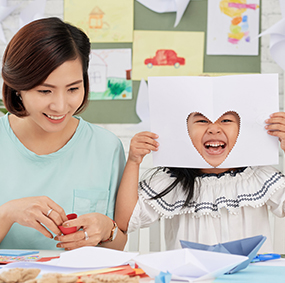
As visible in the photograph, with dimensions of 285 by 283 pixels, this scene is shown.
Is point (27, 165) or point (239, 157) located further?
point (27, 165)

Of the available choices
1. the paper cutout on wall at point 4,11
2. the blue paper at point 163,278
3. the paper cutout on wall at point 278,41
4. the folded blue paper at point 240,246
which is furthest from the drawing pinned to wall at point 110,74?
the blue paper at point 163,278

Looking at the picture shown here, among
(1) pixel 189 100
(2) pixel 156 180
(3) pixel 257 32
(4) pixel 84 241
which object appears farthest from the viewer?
(3) pixel 257 32

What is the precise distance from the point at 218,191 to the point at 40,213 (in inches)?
18.4

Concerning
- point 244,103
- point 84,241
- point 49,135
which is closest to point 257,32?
point 244,103

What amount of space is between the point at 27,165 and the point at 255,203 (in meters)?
0.61

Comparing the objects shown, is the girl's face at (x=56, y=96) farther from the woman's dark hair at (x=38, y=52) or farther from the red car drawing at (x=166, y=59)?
the red car drawing at (x=166, y=59)

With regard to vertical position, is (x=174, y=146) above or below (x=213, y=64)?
below

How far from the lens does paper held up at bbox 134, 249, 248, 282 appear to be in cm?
56

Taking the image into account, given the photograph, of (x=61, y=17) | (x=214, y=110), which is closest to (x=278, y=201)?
(x=214, y=110)

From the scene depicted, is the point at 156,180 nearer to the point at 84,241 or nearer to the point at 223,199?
the point at 223,199

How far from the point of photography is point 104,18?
5.96 feet

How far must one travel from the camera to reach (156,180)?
104 cm

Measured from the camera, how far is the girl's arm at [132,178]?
3.16 feet

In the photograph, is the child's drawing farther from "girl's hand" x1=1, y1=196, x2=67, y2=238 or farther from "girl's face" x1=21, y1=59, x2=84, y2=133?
"girl's hand" x1=1, y1=196, x2=67, y2=238
